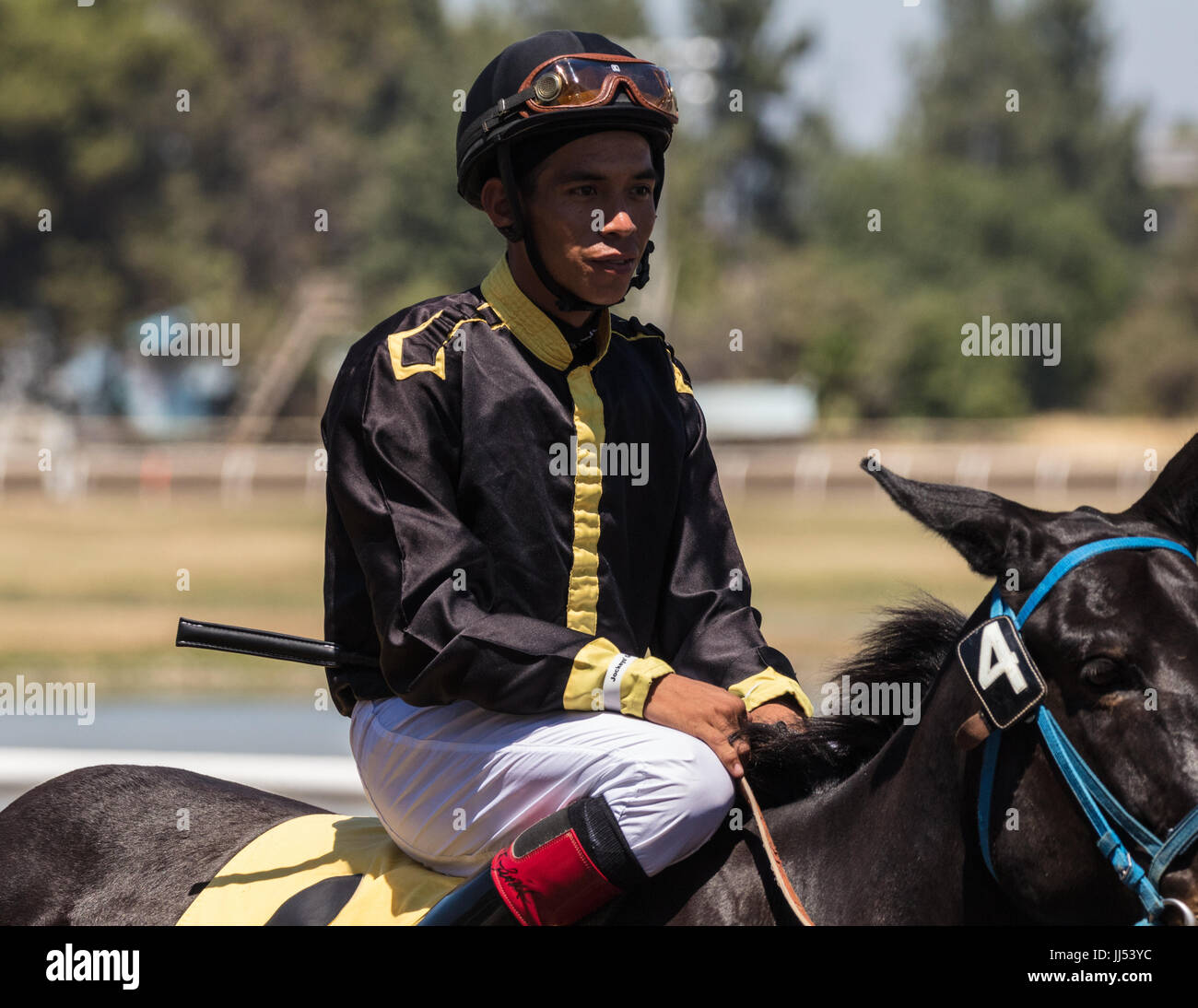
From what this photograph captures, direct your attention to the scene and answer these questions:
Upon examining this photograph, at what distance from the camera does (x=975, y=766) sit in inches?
87.0

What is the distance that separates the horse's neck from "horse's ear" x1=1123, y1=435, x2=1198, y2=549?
355 mm

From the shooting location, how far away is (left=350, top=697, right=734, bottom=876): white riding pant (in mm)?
2365

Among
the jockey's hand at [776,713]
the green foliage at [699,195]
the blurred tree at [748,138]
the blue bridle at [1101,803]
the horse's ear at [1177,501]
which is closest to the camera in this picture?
the blue bridle at [1101,803]

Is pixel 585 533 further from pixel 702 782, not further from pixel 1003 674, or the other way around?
pixel 1003 674

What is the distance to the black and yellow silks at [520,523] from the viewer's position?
2438mm

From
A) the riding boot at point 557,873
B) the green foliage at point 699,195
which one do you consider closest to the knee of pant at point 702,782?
the riding boot at point 557,873

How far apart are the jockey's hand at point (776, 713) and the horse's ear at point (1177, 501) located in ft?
2.19

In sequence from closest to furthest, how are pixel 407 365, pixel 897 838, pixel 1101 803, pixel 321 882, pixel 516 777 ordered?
1. pixel 1101 803
2. pixel 897 838
3. pixel 516 777
4. pixel 407 365
5. pixel 321 882

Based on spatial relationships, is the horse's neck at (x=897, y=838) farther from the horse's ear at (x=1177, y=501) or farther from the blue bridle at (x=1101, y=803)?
the horse's ear at (x=1177, y=501)

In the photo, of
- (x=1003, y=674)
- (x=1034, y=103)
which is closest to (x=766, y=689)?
(x=1003, y=674)

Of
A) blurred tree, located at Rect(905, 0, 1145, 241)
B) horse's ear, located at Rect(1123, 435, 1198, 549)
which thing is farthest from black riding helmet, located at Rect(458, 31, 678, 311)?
blurred tree, located at Rect(905, 0, 1145, 241)

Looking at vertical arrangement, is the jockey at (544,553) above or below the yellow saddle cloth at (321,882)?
above

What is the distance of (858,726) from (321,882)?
0.92 metres

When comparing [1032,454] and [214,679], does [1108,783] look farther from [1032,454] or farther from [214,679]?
[1032,454]
